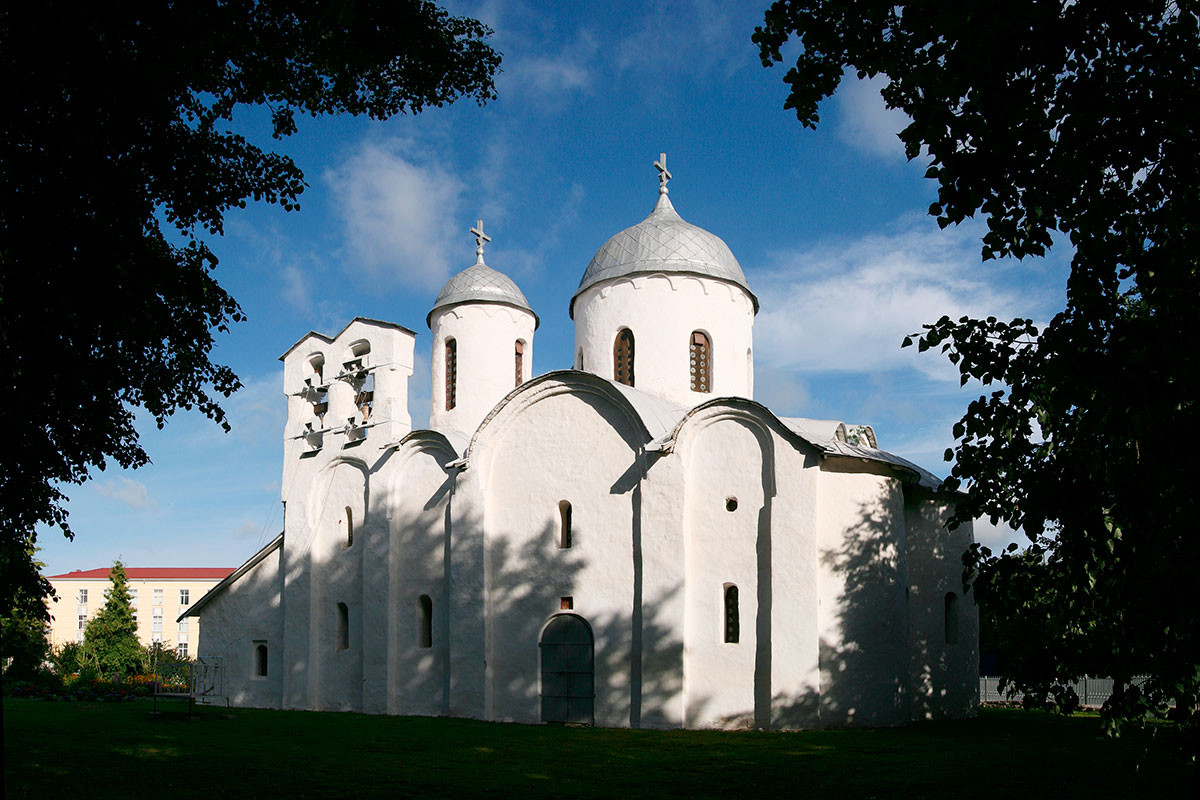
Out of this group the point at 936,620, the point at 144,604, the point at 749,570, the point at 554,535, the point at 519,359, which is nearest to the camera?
the point at 749,570

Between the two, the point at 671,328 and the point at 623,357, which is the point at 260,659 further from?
the point at 671,328

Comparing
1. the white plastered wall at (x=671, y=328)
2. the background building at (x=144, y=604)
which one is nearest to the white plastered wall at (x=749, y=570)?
the white plastered wall at (x=671, y=328)

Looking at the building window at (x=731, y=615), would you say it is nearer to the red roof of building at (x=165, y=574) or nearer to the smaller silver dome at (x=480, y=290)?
the smaller silver dome at (x=480, y=290)

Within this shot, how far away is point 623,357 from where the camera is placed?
20.6 metres

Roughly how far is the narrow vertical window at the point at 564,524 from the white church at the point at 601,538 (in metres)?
0.04

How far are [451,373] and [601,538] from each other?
6.54m

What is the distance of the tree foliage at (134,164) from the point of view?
7512mm

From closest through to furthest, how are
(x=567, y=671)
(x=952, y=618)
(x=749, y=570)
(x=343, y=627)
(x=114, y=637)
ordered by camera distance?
(x=749, y=570) < (x=567, y=671) < (x=952, y=618) < (x=343, y=627) < (x=114, y=637)

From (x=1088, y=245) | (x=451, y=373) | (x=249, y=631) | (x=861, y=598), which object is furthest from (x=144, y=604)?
(x=1088, y=245)

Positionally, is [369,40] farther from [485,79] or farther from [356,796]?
[356,796]

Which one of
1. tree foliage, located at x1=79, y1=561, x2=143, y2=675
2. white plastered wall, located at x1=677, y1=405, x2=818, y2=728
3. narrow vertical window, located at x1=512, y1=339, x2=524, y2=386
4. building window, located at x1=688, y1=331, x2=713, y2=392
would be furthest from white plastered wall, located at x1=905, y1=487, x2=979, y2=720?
tree foliage, located at x1=79, y1=561, x2=143, y2=675

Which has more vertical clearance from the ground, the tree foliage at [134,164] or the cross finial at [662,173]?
the cross finial at [662,173]

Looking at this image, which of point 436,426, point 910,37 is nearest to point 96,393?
point 910,37

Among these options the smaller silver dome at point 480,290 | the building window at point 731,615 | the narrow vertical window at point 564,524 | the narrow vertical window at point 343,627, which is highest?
the smaller silver dome at point 480,290
